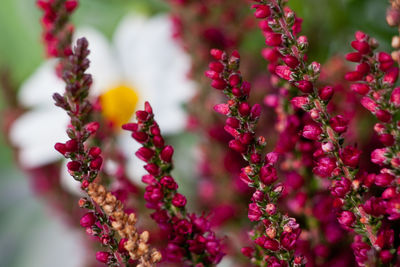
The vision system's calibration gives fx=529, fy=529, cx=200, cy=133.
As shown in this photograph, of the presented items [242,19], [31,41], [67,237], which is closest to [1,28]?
[31,41]

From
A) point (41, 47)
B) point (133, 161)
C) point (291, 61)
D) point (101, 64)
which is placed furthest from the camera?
point (41, 47)

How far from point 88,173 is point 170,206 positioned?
0.06 meters

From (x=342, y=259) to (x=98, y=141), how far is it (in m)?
0.22

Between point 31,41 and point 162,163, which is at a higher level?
point 31,41

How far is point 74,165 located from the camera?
0.28 meters

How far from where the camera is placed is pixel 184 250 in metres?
0.33

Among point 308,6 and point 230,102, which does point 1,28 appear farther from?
point 230,102

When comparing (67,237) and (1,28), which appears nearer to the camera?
(67,237)

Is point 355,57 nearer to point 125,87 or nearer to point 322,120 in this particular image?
point 322,120

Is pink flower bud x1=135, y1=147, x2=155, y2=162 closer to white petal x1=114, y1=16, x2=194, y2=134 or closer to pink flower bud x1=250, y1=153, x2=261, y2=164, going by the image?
pink flower bud x1=250, y1=153, x2=261, y2=164

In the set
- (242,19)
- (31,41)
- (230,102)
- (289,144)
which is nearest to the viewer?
(230,102)

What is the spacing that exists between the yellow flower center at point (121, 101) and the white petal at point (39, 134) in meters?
0.08

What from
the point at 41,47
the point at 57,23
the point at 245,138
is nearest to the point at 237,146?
the point at 245,138

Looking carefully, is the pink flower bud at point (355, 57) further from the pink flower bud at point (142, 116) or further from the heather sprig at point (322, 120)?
the pink flower bud at point (142, 116)
